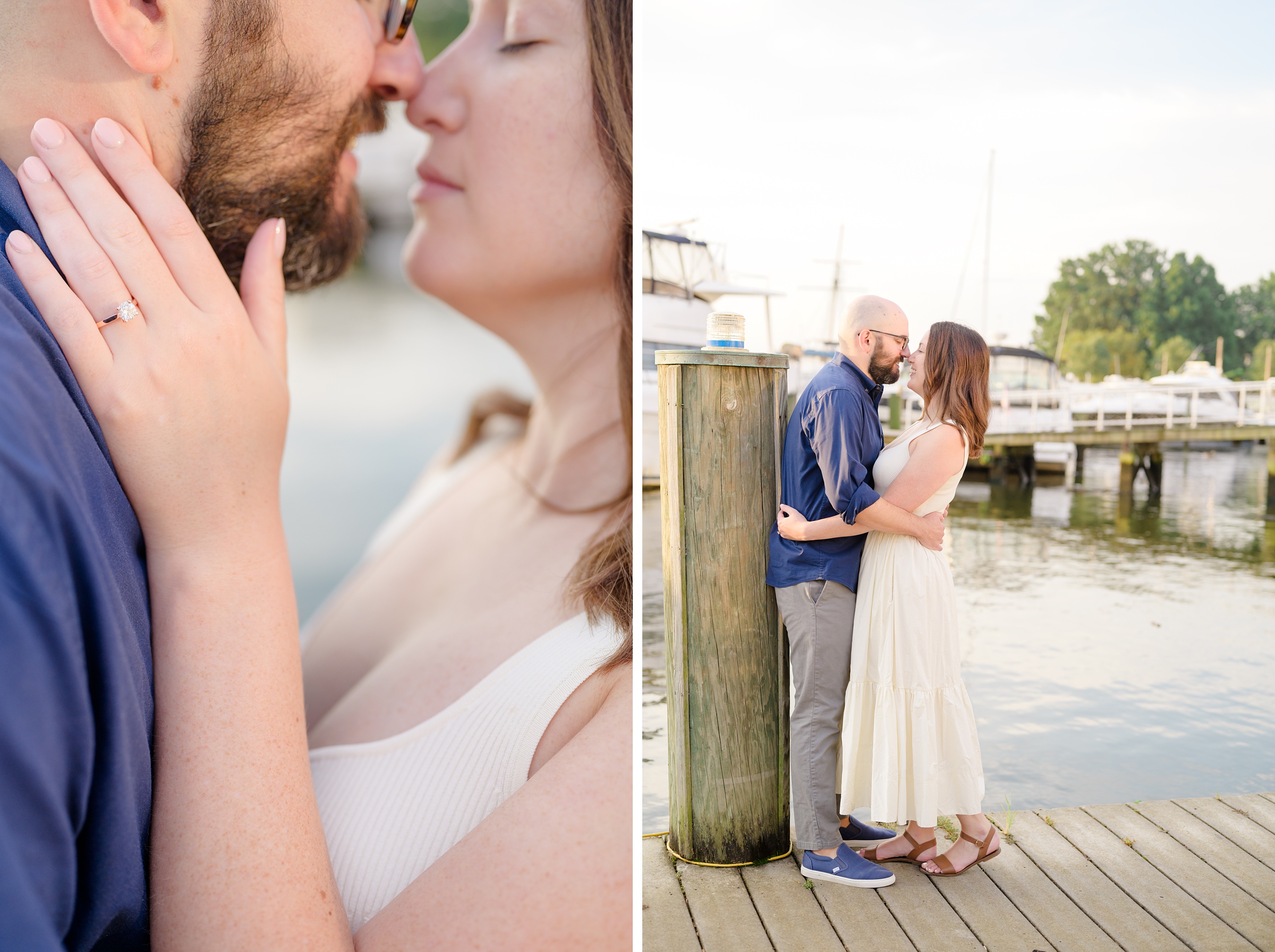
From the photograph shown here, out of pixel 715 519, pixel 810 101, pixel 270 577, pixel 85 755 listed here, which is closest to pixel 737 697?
pixel 715 519

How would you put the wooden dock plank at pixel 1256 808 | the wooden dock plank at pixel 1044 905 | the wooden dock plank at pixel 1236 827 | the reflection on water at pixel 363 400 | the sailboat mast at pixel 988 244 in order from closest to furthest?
the reflection on water at pixel 363 400, the wooden dock plank at pixel 1044 905, the wooden dock plank at pixel 1236 827, the wooden dock plank at pixel 1256 808, the sailboat mast at pixel 988 244

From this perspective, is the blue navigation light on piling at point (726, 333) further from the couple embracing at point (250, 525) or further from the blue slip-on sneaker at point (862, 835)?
the blue slip-on sneaker at point (862, 835)

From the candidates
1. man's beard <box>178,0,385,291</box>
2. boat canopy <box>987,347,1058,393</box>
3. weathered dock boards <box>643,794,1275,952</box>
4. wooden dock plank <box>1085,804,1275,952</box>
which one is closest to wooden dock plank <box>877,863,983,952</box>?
weathered dock boards <box>643,794,1275,952</box>

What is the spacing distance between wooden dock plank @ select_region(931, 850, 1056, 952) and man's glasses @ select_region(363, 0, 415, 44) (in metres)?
2.27

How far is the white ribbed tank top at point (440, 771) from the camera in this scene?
40.3 inches

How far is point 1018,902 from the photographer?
223 centimetres

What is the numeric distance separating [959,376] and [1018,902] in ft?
4.52

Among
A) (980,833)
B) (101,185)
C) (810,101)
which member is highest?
(810,101)

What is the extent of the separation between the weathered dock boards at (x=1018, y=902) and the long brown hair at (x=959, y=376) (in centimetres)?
119

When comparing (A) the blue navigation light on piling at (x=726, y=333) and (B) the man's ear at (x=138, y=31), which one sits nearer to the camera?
(B) the man's ear at (x=138, y=31)

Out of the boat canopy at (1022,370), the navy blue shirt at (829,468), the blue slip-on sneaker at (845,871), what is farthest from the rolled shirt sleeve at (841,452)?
the boat canopy at (1022,370)

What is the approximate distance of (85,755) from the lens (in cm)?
71

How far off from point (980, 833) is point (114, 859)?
2.22m

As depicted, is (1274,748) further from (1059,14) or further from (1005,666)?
(1059,14)
